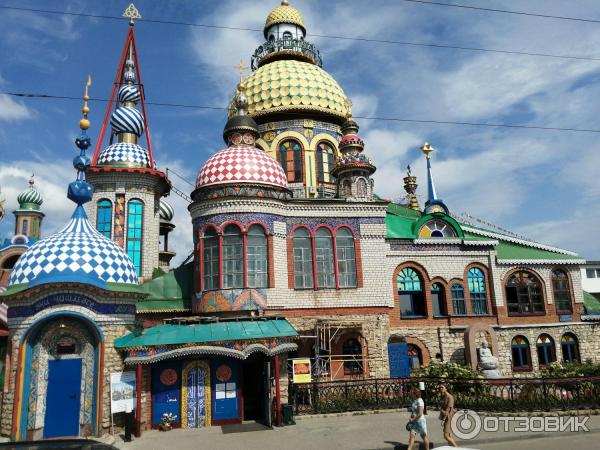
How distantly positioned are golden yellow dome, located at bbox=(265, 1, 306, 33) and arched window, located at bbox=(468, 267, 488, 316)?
20.4 m

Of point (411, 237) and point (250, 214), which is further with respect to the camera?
point (411, 237)

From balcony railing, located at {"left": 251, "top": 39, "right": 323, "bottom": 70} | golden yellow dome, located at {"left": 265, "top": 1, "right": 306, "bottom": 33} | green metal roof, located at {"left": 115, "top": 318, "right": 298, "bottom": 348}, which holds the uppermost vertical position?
golden yellow dome, located at {"left": 265, "top": 1, "right": 306, "bottom": 33}

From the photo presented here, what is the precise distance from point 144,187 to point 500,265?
17.9m

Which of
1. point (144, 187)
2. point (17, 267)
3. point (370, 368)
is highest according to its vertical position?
point (144, 187)

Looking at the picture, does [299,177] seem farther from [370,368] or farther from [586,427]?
[586,427]

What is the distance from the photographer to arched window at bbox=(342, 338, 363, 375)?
19.3 m

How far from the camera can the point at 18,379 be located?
12914 mm

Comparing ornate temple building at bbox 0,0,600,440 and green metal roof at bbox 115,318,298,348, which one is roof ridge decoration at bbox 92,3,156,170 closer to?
ornate temple building at bbox 0,0,600,440

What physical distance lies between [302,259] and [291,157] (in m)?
Result: 8.35

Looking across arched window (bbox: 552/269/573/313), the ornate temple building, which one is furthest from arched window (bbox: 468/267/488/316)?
arched window (bbox: 552/269/573/313)

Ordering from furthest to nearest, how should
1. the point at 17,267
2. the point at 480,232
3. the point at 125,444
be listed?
the point at 480,232 → the point at 17,267 → the point at 125,444

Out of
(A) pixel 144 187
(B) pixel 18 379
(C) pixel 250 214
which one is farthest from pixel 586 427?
(A) pixel 144 187

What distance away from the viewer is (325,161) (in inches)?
1051

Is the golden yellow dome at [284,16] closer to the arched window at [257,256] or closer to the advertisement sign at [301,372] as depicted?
the arched window at [257,256]
